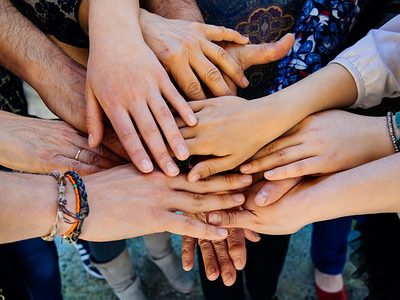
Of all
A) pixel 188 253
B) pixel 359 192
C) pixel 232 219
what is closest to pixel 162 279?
pixel 188 253

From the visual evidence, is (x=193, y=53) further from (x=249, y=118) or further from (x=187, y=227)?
(x=187, y=227)

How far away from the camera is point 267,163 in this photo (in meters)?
0.86

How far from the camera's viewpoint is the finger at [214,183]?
33.8 inches

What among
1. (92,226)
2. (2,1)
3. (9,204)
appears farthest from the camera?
(2,1)

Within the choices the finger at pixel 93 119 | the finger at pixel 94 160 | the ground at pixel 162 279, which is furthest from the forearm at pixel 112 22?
the ground at pixel 162 279

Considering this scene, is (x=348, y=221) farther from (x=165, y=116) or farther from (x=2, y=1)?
(x=2, y=1)

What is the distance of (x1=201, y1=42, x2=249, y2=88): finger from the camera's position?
2.95 ft

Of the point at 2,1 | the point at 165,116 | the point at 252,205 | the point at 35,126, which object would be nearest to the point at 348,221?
the point at 252,205

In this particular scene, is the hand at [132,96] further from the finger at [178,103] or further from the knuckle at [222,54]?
the knuckle at [222,54]

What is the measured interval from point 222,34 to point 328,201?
39 centimetres

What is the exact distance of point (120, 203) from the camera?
792 mm

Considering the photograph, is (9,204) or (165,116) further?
(165,116)

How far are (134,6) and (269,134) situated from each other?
38 centimetres

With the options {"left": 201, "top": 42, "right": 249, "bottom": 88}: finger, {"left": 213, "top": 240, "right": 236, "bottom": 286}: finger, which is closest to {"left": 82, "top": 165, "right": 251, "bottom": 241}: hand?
{"left": 213, "top": 240, "right": 236, "bottom": 286}: finger
